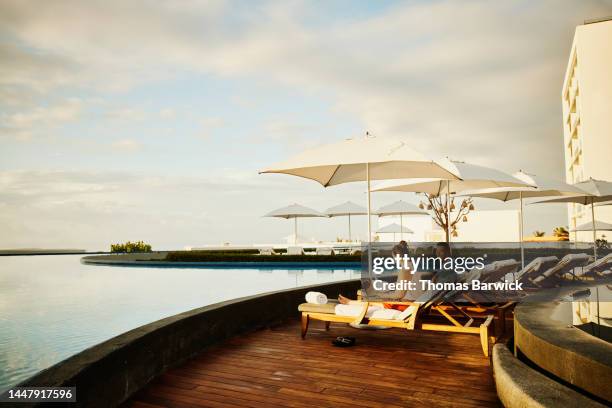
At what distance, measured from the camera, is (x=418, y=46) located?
42.7 ft

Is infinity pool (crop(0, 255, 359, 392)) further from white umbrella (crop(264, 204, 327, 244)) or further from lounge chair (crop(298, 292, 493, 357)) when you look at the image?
white umbrella (crop(264, 204, 327, 244))

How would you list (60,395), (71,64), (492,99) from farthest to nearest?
(492,99) < (71,64) < (60,395)

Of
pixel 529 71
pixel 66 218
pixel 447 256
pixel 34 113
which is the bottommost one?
pixel 447 256

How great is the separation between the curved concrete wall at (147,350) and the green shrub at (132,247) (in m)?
24.8

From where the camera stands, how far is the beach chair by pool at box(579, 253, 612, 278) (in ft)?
32.4

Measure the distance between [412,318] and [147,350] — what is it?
2588 mm

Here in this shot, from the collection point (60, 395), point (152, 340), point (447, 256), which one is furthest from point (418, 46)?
point (60, 395)

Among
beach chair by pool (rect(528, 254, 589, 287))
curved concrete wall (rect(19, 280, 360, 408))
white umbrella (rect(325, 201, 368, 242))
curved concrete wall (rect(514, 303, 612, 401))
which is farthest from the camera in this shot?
white umbrella (rect(325, 201, 368, 242))

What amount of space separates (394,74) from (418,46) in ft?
5.23

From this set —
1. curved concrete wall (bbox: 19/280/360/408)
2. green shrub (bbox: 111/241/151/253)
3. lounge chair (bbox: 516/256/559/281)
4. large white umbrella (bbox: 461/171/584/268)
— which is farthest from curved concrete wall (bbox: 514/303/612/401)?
green shrub (bbox: 111/241/151/253)

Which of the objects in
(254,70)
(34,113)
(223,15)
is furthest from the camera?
(34,113)

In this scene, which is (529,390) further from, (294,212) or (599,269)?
(294,212)

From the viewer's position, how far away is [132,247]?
2898 centimetres

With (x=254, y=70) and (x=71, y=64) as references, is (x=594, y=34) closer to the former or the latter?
(x=254, y=70)
